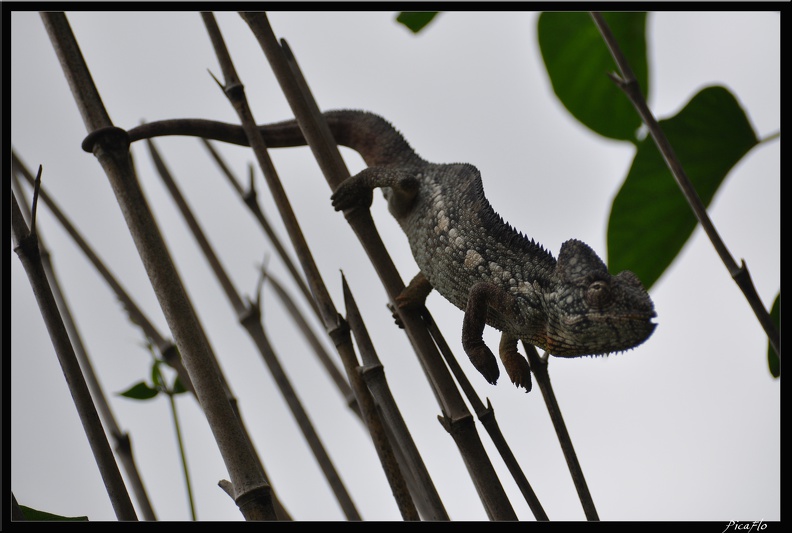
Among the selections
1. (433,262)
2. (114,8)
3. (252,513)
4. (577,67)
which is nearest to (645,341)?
(433,262)

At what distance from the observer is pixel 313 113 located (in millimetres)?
1053

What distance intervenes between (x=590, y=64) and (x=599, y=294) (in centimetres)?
88

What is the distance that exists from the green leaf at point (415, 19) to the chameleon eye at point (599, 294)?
0.66 meters

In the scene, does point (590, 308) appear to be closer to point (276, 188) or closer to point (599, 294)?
point (599, 294)

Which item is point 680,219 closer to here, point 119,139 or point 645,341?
point 645,341

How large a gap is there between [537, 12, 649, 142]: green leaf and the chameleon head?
74cm

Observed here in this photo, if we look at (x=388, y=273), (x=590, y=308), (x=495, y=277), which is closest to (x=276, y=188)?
(x=388, y=273)

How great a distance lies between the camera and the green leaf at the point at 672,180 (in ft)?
4.27

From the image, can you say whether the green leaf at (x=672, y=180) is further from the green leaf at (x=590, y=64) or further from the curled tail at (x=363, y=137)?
the curled tail at (x=363, y=137)

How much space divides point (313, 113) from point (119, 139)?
256mm

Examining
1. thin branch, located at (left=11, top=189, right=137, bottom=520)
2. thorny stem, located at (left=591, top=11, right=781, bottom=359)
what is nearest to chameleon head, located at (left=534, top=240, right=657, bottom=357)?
thorny stem, located at (left=591, top=11, right=781, bottom=359)

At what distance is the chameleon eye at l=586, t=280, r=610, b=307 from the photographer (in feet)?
2.74

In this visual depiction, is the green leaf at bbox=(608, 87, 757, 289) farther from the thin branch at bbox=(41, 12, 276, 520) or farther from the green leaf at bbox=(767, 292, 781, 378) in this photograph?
the thin branch at bbox=(41, 12, 276, 520)

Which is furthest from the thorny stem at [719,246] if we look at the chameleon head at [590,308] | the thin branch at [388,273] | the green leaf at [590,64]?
the green leaf at [590,64]
